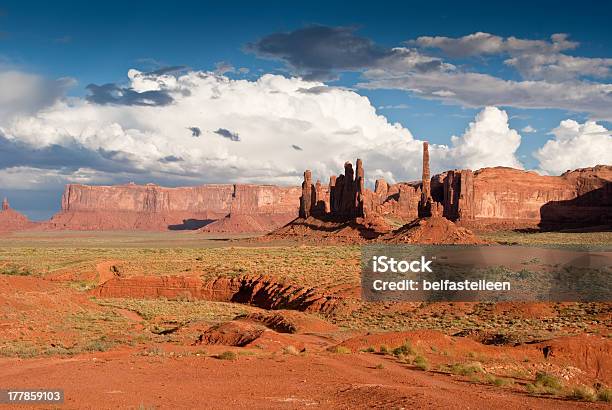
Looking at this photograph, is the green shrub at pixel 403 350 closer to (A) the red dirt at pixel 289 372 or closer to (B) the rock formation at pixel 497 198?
(A) the red dirt at pixel 289 372

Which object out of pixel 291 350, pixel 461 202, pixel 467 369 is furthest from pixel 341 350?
pixel 461 202

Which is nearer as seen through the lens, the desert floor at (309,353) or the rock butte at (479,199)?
the desert floor at (309,353)

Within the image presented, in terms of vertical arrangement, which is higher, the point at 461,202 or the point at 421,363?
the point at 461,202

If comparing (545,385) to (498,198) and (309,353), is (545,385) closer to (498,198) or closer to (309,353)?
(309,353)

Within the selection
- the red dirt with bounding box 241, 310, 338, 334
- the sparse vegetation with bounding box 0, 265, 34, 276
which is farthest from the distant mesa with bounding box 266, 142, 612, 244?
the red dirt with bounding box 241, 310, 338, 334

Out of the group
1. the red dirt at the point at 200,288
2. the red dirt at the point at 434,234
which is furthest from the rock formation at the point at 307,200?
the red dirt at the point at 200,288

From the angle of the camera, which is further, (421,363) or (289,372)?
(421,363)

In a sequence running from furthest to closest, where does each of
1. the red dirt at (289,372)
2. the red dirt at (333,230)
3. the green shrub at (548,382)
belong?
the red dirt at (333,230) → the green shrub at (548,382) → the red dirt at (289,372)

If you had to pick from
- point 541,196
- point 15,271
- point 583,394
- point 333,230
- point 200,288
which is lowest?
point 200,288

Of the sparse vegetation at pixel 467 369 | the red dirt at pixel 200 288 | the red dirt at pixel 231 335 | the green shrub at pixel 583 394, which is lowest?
the red dirt at pixel 200 288

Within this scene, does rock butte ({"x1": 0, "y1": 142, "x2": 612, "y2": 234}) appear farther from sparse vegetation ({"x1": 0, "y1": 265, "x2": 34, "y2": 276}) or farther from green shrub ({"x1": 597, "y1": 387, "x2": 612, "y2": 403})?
green shrub ({"x1": 597, "y1": 387, "x2": 612, "y2": 403})

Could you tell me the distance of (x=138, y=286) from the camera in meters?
44.2

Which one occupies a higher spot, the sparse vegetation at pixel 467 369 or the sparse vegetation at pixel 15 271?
the sparse vegetation at pixel 467 369

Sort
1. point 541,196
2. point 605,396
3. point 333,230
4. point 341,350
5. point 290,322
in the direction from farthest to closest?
point 541,196, point 333,230, point 290,322, point 341,350, point 605,396
